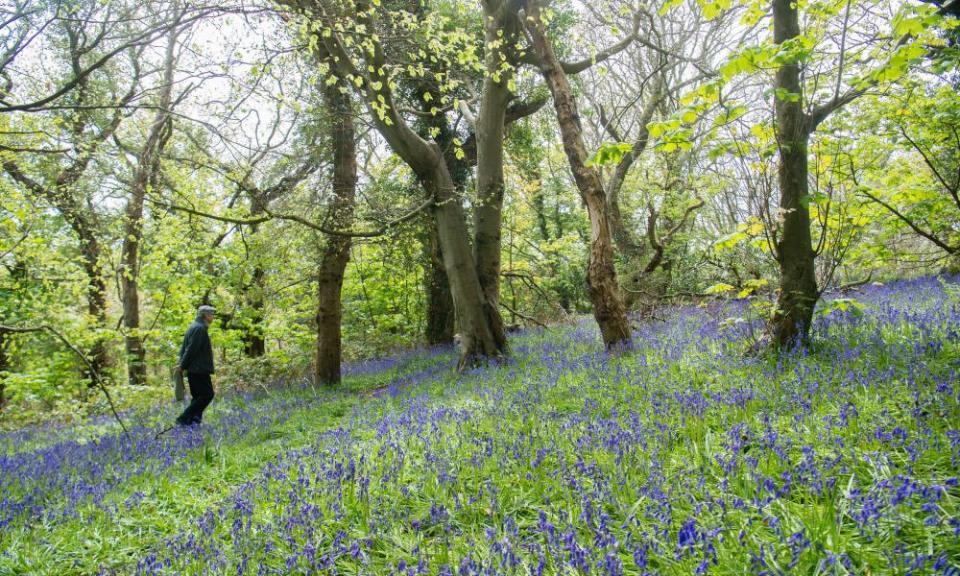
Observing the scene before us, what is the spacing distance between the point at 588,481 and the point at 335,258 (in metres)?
8.83

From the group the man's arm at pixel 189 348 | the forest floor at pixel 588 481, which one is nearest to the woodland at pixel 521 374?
the forest floor at pixel 588 481

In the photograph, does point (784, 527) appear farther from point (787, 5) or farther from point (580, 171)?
point (580, 171)

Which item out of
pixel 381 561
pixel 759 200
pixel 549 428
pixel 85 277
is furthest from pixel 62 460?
pixel 85 277

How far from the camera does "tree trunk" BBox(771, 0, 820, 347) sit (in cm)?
496

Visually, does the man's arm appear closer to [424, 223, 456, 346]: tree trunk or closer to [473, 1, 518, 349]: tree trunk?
[473, 1, 518, 349]: tree trunk

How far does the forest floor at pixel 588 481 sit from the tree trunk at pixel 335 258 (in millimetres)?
4815

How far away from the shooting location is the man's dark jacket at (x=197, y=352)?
7934mm

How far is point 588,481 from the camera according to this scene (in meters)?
3.01

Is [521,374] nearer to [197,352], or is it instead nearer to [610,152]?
[610,152]

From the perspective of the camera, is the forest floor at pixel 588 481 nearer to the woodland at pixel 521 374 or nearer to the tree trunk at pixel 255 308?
the woodland at pixel 521 374

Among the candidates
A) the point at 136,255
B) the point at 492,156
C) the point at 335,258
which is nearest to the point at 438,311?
the point at 335,258

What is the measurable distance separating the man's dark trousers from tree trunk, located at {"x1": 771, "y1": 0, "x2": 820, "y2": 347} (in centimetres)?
784

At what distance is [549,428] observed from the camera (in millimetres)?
4023

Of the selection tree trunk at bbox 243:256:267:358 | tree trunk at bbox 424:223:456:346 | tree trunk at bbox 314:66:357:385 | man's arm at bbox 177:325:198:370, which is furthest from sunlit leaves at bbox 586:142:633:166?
tree trunk at bbox 243:256:267:358
